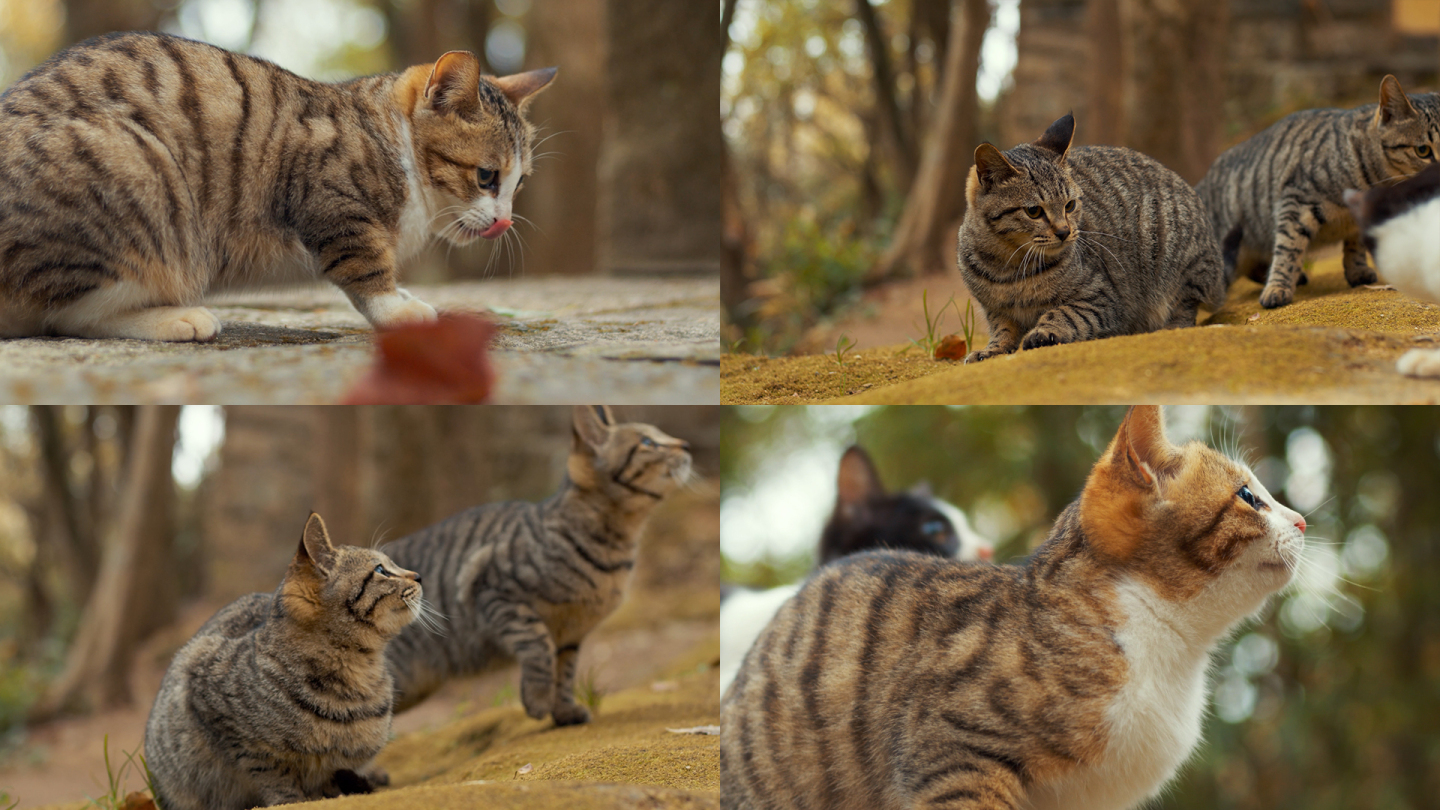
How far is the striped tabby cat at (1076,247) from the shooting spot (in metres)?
3.55

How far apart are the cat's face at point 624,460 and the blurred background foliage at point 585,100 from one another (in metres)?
0.78

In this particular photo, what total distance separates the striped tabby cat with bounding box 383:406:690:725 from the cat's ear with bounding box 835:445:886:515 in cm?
104

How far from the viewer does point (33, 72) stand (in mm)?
3348

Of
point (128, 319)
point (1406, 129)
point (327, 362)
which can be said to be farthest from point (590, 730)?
point (1406, 129)

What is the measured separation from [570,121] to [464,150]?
692cm

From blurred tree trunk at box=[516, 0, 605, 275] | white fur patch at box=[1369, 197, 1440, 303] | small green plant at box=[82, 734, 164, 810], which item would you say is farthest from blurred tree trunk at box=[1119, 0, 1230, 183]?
small green plant at box=[82, 734, 164, 810]

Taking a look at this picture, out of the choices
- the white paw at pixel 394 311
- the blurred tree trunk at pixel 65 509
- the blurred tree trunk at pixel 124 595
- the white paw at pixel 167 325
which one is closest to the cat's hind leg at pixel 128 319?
the white paw at pixel 167 325

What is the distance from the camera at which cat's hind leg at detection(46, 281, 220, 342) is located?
314 centimetres

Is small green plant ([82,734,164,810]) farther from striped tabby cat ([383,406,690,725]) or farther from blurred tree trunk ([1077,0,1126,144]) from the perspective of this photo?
blurred tree trunk ([1077,0,1126,144])

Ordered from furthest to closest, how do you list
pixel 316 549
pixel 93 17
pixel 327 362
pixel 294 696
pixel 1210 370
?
pixel 93 17 < pixel 316 549 < pixel 294 696 < pixel 327 362 < pixel 1210 370

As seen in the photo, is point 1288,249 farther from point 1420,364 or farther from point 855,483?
point 855,483

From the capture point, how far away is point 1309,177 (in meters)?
4.09

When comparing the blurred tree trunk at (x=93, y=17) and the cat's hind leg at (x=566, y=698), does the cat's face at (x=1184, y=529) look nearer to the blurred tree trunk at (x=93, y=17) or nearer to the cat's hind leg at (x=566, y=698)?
the cat's hind leg at (x=566, y=698)

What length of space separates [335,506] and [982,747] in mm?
5078
